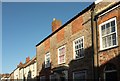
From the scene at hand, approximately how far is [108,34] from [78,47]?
4.08 metres

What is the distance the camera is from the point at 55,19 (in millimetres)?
28688

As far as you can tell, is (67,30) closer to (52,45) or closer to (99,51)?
(52,45)

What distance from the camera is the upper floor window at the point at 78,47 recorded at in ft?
59.9

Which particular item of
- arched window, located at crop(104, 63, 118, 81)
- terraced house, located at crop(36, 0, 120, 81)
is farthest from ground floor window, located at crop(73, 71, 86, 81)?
arched window, located at crop(104, 63, 118, 81)

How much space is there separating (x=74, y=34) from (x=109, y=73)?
5743 millimetres

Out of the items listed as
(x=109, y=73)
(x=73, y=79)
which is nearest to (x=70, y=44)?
(x=73, y=79)

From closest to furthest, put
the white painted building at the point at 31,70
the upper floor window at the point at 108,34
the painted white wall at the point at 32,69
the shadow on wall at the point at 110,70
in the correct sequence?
1. the shadow on wall at the point at 110,70
2. the upper floor window at the point at 108,34
3. the painted white wall at the point at 32,69
4. the white painted building at the point at 31,70

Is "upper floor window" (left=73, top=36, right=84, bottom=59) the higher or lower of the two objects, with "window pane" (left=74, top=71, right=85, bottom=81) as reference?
higher

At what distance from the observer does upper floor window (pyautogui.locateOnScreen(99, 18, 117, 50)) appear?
14656mm

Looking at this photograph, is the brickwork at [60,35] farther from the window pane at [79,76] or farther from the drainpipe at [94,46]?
the drainpipe at [94,46]

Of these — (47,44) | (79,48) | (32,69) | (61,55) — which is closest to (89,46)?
(79,48)

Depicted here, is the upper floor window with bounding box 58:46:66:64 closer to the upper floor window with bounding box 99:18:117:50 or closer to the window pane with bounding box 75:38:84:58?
the window pane with bounding box 75:38:84:58

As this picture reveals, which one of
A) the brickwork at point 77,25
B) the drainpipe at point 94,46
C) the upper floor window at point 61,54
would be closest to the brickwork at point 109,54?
the drainpipe at point 94,46

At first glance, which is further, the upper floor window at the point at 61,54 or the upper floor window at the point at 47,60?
the upper floor window at the point at 47,60
